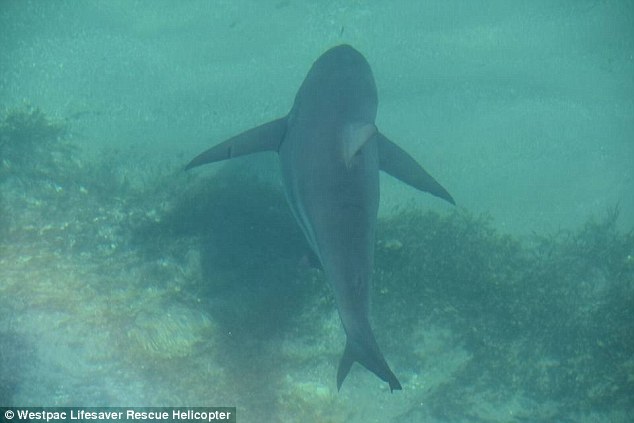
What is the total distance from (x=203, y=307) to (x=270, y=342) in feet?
2.42

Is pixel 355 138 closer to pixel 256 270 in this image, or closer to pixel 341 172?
pixel 341 172

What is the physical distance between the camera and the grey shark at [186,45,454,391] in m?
2.59

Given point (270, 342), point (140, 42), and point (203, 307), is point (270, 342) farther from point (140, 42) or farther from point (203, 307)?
point (140, 42)

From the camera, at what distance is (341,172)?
2.78 meters

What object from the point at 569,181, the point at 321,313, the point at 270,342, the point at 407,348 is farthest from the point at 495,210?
the point at 270,342

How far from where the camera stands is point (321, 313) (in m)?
4.14

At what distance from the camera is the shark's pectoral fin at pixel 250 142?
12.2ft

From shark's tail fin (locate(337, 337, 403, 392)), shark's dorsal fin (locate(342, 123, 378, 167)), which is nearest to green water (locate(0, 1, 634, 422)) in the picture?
shark's tail fin (locate(337, 337, 403, 392))

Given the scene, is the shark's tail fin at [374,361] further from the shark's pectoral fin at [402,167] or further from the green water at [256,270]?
the shark's pectoral fin at [402,167]
